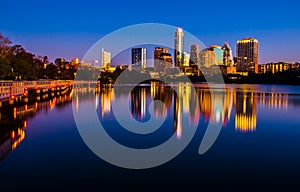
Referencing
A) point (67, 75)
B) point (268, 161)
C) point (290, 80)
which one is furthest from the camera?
point (290, 80)

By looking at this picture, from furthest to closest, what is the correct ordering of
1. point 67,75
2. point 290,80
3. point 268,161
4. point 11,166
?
point 290,80 → point 67,75 → point 268,161 → point 11,166

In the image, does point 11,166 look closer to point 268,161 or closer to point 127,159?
point 127,159

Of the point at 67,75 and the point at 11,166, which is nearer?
the point at 11,166

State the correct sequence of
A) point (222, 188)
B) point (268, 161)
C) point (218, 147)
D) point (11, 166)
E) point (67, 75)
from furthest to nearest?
point (67, 75)
point (218, 147)
point (268, 161)
point (11, 166)
point (222, 188)

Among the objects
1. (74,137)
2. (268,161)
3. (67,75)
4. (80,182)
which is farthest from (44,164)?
(67,75)

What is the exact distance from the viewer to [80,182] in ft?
24.3

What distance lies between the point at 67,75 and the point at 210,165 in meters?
126

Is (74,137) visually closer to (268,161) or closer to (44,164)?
(44,164)

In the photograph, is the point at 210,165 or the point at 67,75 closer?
the point at 210,165

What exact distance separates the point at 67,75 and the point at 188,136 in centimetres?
12163

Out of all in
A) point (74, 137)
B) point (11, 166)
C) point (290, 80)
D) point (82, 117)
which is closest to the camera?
point (11, 166)

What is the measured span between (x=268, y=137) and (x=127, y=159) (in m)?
7.12

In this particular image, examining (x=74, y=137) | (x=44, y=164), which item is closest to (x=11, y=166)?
(x=44, y=164)

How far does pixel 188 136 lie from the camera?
13.8 meters
